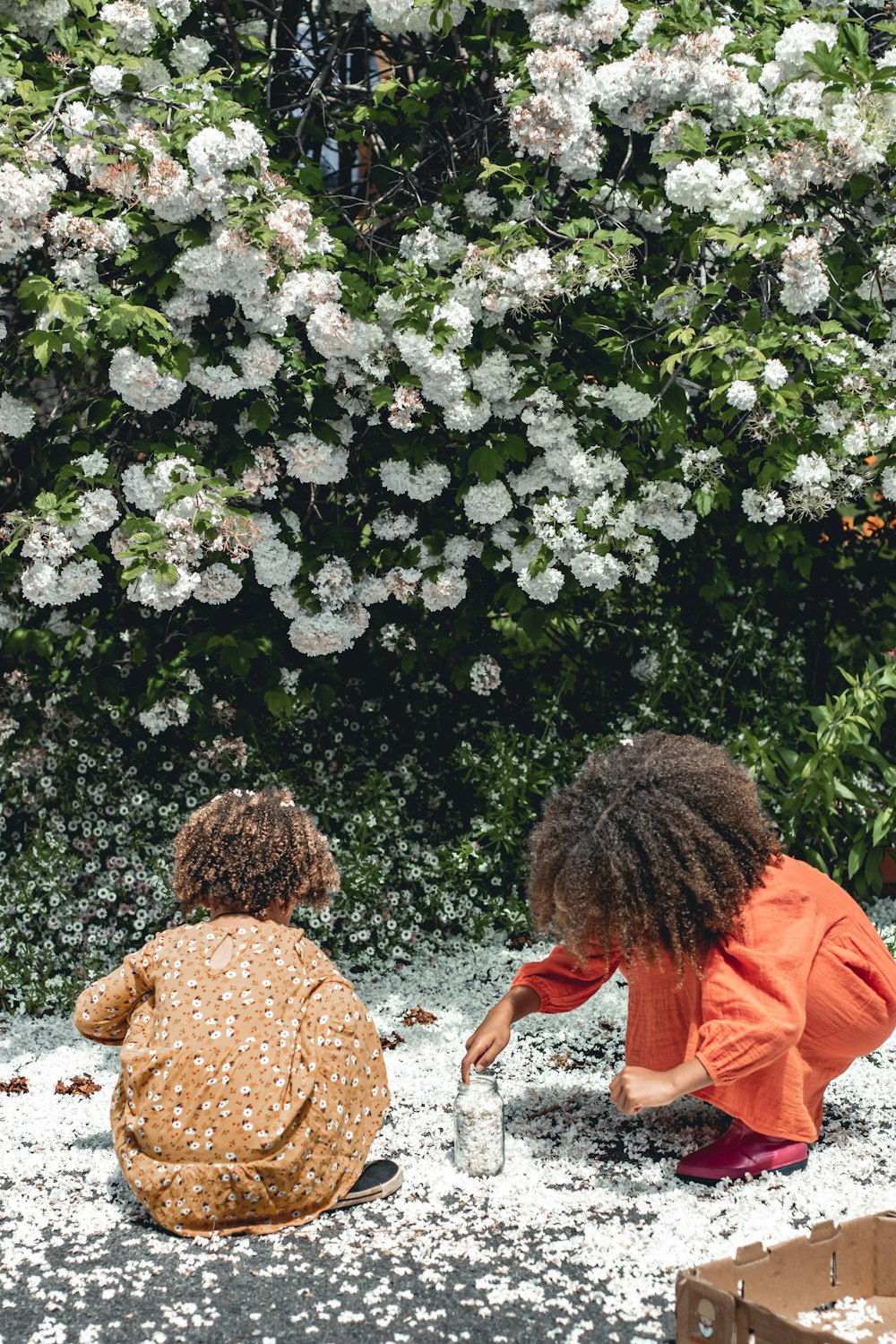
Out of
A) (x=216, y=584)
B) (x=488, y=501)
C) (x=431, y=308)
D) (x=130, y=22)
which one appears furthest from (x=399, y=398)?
(x=130, y=22)

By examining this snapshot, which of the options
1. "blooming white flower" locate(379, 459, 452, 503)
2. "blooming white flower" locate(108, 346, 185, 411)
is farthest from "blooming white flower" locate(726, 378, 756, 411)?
"blooming white flower" locate(108, 346, 185, 411)

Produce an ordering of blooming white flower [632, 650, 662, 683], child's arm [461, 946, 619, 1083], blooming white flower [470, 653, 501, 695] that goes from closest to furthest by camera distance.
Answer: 1. child's arm [461, 946, 619, 1083]
2. blooming white flower [470, 653, 501, 695]
3. blooming white flower [632, 650, 662, 683]

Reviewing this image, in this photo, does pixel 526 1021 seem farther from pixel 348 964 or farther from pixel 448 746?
pixel 448 746

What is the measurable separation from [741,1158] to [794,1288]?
588 mm

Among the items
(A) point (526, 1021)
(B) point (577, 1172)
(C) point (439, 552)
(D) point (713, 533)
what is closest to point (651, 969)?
(B) point (577, 1172)

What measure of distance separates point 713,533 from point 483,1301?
265cm

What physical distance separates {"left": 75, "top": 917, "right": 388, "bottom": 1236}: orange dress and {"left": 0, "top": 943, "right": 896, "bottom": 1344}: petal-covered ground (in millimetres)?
79

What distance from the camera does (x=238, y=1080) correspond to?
247 centimetres

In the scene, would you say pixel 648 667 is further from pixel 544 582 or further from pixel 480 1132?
pixel 480 1132

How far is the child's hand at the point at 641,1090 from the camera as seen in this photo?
233 centimetres

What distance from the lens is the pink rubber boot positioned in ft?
8.71

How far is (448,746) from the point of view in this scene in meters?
4.54

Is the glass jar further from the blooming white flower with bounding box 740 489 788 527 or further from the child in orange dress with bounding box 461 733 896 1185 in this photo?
the blooming white flower with bounding box 740 489 788 527

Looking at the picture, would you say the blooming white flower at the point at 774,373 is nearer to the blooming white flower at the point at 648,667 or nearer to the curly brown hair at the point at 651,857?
the curly brown hair at the point at 651,857
